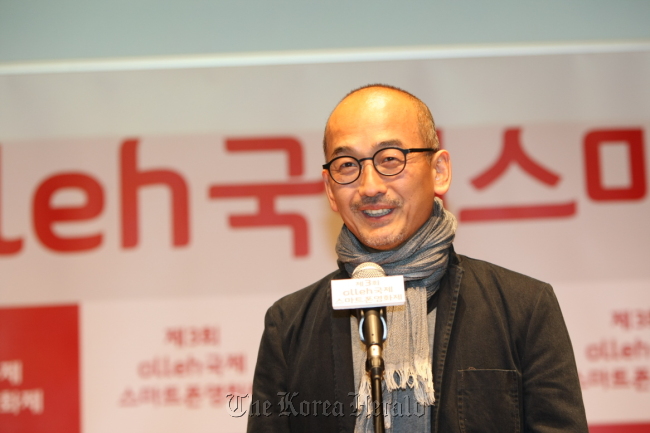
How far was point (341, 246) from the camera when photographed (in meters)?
1.82

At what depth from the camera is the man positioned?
159 centimetres

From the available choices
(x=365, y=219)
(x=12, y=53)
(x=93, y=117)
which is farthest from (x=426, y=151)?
(x=12, y=53)

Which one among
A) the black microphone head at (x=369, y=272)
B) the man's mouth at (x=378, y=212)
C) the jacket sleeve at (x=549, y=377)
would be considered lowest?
the jacket sleeve at (x=549, y=377)

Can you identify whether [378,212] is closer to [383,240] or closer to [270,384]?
[383,240]

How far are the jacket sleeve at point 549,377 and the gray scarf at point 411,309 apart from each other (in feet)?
0.76

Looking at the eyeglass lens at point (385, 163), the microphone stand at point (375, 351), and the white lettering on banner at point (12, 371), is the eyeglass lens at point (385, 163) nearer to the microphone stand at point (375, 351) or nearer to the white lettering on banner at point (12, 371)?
the microphone stand at point (375, 351)

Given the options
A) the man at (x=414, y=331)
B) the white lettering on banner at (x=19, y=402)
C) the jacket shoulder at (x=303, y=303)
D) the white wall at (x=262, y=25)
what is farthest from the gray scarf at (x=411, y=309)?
the white lettering on banner at (x=19, y=402)

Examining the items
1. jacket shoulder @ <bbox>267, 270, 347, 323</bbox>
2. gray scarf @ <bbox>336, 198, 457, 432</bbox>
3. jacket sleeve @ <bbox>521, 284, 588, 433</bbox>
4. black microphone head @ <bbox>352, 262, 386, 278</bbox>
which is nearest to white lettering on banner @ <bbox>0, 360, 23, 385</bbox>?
jacket shoulder @ <bbox>267, 270, 347, 323</bbox>

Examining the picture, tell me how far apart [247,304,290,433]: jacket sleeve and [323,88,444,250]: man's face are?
1.21ft

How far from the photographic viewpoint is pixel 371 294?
1.37 meters

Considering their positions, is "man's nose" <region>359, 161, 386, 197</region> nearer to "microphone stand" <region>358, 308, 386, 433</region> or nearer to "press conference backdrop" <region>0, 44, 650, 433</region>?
"microphone stand" <region>358, 308, 386, 433</region>

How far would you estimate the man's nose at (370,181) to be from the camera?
1.66 metres

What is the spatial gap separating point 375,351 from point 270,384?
589 mm

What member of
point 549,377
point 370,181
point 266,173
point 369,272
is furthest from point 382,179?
point 266,173
